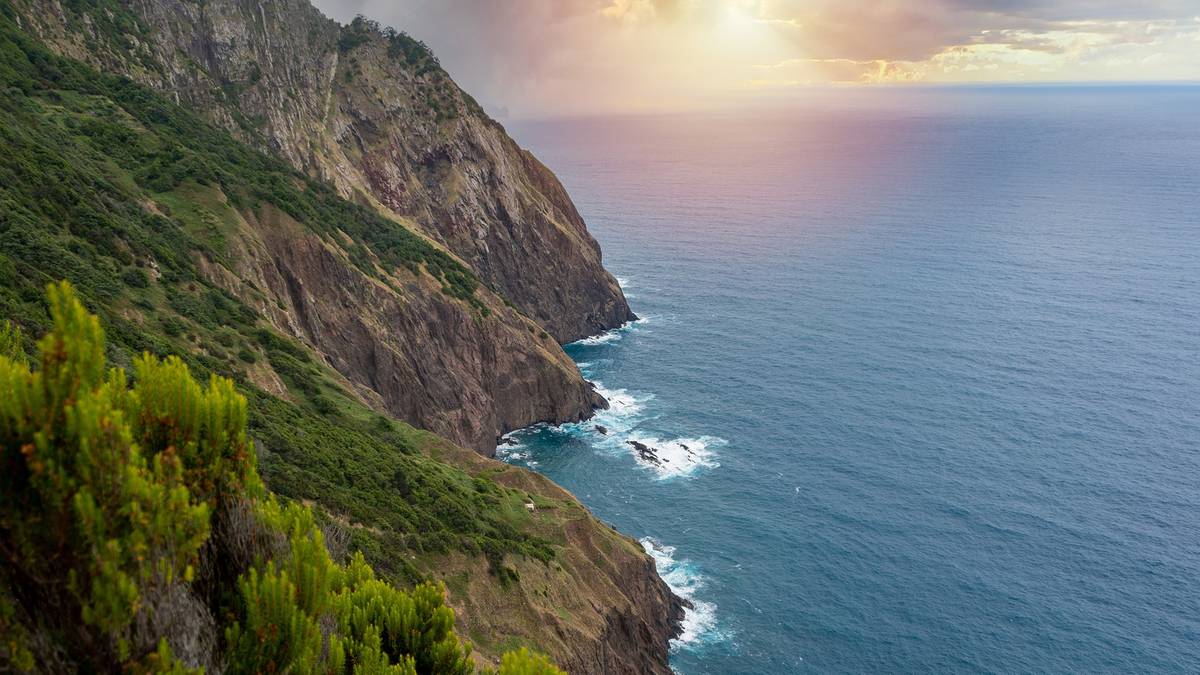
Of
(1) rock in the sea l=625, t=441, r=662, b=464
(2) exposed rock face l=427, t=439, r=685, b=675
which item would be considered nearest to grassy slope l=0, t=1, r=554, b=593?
(2) exposed rock face l=427, t=439, r=685, b=675

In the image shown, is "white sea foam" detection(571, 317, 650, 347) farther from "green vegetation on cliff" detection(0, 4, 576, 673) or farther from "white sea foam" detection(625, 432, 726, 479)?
"white sea foam" detection(625, 432, 726, 479)

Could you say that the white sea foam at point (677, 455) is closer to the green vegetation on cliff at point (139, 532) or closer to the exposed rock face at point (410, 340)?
the exposed rock face at point (410, 340)

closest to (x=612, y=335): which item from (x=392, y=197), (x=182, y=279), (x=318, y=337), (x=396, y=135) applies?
(x=392, y=197)

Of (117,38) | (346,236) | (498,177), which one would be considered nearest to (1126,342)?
(498,177)

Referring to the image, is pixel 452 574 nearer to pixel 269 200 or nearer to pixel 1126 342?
pixel 269 200

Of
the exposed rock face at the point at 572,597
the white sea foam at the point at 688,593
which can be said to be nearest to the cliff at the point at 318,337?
the exposed rock face at the point at 572,597

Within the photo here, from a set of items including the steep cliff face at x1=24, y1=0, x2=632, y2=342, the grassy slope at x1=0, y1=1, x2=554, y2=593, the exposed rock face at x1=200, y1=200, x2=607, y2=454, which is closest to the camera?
the grassy slope at x1=0, y1=1, x2=554, y2=593
